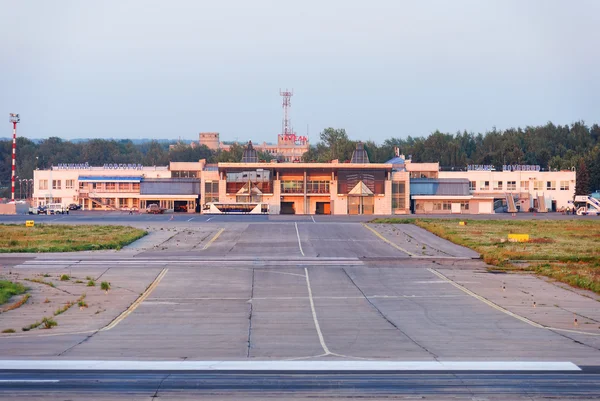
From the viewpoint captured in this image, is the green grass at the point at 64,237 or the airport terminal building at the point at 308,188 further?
the airport terminal building at the point at 308,188

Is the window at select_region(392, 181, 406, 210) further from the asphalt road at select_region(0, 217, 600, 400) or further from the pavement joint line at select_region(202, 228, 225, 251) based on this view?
the asphalt road at select_region(0, 217, 600, 400)

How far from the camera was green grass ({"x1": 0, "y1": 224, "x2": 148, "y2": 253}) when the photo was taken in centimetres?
5644

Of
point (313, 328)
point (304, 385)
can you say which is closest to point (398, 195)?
point (313, 328)

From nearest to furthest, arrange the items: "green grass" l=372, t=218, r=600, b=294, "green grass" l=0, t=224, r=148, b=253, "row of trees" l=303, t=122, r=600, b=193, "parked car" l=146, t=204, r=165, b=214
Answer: "green grass" l=372, t=218, r=600, b=294
"green grass" l=0, t=224, r=148, b=253
"parked car" l=146, t=204, r=165, b=214
"row of trees" l=303, t=122, r=600, b=193

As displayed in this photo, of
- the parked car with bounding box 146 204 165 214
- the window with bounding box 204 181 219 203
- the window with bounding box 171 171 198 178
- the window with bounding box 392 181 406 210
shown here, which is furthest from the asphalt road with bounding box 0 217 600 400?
the window with bounding box 171 171 198 178

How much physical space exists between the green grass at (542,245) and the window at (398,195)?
24.0m

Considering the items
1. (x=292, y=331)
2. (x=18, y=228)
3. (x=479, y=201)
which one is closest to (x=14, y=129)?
(x=18, y=228)

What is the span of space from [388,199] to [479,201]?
602 inches

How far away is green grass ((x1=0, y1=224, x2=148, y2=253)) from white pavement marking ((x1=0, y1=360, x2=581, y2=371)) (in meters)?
36.9

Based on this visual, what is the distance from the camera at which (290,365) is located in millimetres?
20125

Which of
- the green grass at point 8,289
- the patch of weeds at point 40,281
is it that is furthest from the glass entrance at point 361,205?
the green grass at point 8,289

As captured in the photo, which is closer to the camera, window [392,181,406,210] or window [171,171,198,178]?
window [392,181,406,210]

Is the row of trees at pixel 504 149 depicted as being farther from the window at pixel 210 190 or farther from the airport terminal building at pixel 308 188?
the window at pixel 210 190

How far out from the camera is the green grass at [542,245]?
43.8m
